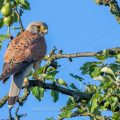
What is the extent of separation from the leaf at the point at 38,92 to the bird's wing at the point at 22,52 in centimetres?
47

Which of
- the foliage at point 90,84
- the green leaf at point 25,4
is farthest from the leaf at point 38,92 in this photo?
the green leaf at point 25,4

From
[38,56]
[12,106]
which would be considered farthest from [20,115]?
[38,56]

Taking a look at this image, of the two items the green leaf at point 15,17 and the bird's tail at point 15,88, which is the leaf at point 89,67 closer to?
the bird's tail at point 15,88

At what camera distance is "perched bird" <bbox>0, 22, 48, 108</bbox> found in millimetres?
5086

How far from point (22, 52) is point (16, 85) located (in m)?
0.98

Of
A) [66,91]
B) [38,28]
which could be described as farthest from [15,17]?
[38,28]

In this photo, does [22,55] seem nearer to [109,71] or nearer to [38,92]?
[38,92]

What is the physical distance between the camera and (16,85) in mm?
5113

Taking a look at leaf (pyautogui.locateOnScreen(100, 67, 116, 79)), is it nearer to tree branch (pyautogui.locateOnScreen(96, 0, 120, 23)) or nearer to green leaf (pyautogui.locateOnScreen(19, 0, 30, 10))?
tree branch (pyautogui.locateOnScreen(96, 0, 120, 23))

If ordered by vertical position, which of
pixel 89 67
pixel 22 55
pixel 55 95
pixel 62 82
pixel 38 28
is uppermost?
pixel 38 28

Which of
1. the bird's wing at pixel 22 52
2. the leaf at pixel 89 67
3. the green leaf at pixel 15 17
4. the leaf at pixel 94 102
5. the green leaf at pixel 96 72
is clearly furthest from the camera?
the bird's wing at pixel 22 52

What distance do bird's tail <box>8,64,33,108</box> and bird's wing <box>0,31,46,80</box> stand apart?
0.07 m

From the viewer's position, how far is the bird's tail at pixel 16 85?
471cm

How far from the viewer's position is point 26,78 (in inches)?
201
